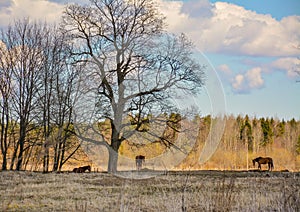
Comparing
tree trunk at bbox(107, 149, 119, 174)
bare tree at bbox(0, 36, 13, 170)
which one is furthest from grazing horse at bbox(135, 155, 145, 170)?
bare tree at bbox(0, 36, 13, 170)

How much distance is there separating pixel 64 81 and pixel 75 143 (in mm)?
3861

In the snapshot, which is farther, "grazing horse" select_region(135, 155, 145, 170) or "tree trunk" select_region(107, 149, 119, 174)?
"tree trunk" select_region(107, 149, 119, 174)

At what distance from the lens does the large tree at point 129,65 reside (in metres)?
22.3

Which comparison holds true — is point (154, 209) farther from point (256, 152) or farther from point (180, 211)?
point (256, 152)

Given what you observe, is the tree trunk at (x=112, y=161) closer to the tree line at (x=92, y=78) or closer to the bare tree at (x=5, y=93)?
the tree line at (x=92, y=78)

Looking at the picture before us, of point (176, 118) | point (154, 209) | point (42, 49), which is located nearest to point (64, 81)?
point (42, 49)

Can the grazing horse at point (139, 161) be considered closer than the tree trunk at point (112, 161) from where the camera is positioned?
Yes

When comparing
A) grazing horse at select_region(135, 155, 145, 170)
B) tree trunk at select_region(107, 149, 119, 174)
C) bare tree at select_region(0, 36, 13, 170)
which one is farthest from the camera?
bare tree at select_region(0, 36, 13, 170)

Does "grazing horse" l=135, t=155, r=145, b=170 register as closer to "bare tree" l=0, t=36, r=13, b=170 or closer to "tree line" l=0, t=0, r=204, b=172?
"tree line" l=0, t=0, r=204, b=172

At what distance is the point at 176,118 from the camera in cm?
2334

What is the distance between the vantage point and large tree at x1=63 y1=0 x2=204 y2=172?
22312 millimetres

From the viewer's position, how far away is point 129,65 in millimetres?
23203

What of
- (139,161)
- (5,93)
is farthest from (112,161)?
(5,93)

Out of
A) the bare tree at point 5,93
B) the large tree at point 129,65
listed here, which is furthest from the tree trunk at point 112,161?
the bare tree at point 5,93
